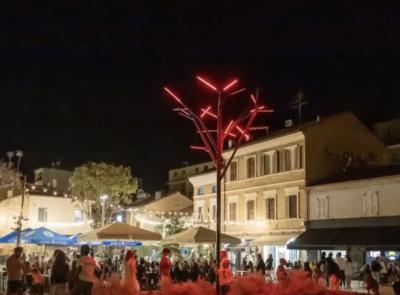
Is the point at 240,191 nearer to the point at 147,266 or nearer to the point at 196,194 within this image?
the point at 196,194

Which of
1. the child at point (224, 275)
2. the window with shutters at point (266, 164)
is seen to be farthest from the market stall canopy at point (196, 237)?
the window with shutters at point (266, 164)

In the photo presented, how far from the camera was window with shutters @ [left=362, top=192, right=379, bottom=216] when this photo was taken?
32531mm

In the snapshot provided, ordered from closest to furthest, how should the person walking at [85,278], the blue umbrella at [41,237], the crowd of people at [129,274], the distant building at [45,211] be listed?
the person walking at [85,278] < the crowd of people at [129,274] < the blue umbrella at [41,237] < the distant building at [45,211]

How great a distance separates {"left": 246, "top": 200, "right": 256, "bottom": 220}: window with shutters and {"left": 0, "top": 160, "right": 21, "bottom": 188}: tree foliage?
24962mm

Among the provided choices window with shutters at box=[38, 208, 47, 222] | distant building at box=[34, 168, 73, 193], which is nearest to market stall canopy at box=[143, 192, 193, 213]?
window with shutters at box=[38, 208, 47, 222]

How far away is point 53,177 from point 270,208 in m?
39.7

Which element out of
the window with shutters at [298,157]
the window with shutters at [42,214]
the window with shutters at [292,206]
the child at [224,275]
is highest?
the window with shutters at [298,157]

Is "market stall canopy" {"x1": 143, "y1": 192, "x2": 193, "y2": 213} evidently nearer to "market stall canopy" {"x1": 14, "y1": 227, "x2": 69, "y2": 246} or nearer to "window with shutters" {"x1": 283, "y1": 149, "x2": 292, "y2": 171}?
"window with shutters" {"x1": 283, "y1": 149, "x2": 292, "y2": 171}

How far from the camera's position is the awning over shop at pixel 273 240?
125ft

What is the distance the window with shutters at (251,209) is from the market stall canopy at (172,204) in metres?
14.9

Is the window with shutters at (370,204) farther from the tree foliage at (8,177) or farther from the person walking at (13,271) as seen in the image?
the tree foliage at (8,177)

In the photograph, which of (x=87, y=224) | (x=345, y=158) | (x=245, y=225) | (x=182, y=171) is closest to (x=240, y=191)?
(x=245, y=225)

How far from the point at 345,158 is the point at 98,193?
2218 centimetres

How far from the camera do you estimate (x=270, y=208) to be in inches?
1602
